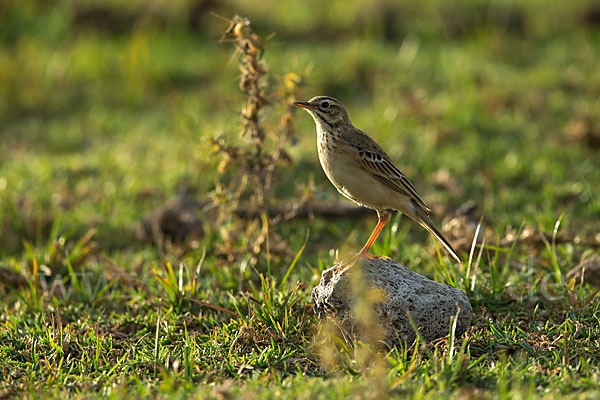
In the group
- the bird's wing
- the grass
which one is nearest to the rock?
the grass

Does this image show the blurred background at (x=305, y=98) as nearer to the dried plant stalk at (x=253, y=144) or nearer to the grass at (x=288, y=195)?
the grass at (x=288, y=195)

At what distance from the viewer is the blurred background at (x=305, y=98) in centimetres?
755

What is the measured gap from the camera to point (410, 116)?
361 inches

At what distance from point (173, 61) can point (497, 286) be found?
757 cm

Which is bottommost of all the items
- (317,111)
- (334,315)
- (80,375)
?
(80,375)

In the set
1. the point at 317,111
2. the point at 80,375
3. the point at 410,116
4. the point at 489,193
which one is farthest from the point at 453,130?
the point at 80,375

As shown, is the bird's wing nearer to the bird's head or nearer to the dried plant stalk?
the bird's head

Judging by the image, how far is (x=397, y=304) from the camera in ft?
14.1

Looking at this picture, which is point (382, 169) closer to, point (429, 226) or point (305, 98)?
point (429, 226)

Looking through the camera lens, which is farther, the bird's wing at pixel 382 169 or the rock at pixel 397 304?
the bird's wing at pixel 382 169

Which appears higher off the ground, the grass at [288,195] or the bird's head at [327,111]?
the bird's head at [327,111]

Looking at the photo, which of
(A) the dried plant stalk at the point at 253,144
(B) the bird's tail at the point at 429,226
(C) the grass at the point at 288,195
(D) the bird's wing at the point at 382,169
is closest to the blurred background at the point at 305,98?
(C) the grass at the point at 288,195

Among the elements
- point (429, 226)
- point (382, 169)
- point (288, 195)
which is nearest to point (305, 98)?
point (288, 195)

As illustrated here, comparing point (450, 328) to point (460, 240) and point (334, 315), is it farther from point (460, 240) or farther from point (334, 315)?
point (460, 240)
